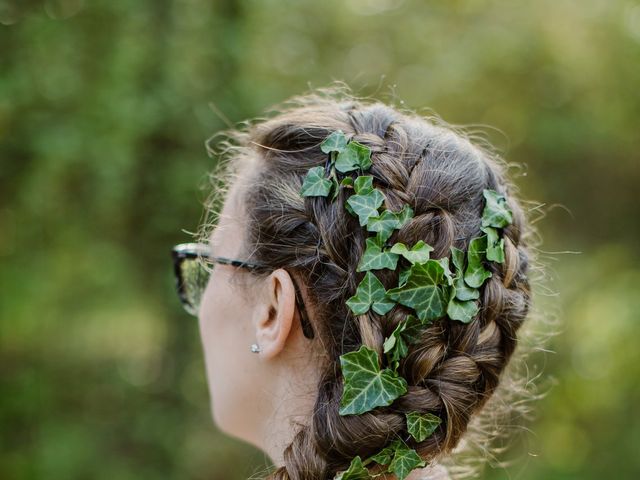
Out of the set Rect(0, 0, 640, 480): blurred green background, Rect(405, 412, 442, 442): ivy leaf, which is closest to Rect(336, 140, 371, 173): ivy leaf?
Rect(405, 412, 442, 442): ivy leaf

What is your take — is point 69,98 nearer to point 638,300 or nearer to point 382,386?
point 382,386

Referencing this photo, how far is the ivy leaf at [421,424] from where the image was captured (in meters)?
1.26

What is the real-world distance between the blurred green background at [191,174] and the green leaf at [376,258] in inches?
96.6

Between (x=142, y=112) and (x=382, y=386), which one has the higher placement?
(x=142, y=112)

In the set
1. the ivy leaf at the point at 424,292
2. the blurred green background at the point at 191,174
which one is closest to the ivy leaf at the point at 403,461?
the ivy leaf at the point at 424,292

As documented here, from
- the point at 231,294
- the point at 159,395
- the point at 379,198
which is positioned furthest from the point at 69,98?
the point at 379,198

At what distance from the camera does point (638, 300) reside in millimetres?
4895

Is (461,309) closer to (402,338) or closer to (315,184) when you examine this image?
(402,338)

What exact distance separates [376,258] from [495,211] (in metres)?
0.29

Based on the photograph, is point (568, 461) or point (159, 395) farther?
point (568, 461)

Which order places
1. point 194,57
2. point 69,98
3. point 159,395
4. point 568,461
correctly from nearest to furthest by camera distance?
point 69,98 < point 194,57 < point 159,395 < point 568,461

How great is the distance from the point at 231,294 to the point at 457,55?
3.57 meters

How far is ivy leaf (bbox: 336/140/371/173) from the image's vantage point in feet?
4.39

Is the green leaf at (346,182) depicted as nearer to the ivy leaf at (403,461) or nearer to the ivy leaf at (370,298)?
the ivy leaf at (370,298)
